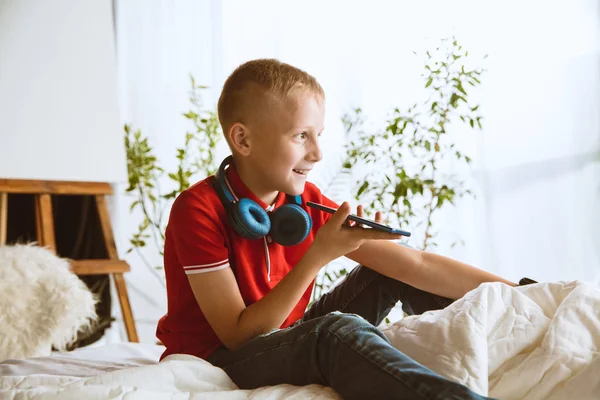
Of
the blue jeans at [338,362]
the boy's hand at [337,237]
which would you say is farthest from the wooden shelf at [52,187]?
the boy's hand at [337,237]

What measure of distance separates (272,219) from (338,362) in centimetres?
42

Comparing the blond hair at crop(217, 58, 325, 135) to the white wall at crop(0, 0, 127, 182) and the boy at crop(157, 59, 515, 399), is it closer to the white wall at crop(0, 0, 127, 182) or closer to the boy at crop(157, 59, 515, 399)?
the boy at crop(157, 59, 515, 399)

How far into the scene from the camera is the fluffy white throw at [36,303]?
185 centimetres

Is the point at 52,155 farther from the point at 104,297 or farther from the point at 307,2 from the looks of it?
the point at 307,2

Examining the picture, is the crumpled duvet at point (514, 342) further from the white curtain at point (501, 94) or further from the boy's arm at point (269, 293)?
the white curtain at point (501, 94)

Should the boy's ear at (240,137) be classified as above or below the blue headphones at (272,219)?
above

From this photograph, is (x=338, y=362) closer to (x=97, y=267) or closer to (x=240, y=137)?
(x=240, y=137)

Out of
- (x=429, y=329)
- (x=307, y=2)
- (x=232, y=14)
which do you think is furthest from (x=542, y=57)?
(x=429, y=329)

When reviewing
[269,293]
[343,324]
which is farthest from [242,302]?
[343,324]

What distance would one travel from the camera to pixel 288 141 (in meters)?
1.33

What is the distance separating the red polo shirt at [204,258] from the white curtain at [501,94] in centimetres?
150

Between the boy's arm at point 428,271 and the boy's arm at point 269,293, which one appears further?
the boy's arm at point 428,271

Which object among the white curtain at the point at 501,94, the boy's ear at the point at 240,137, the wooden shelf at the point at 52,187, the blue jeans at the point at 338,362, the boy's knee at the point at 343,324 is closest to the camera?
the blue jeans at the point at 338,362

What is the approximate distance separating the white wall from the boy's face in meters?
1.41
